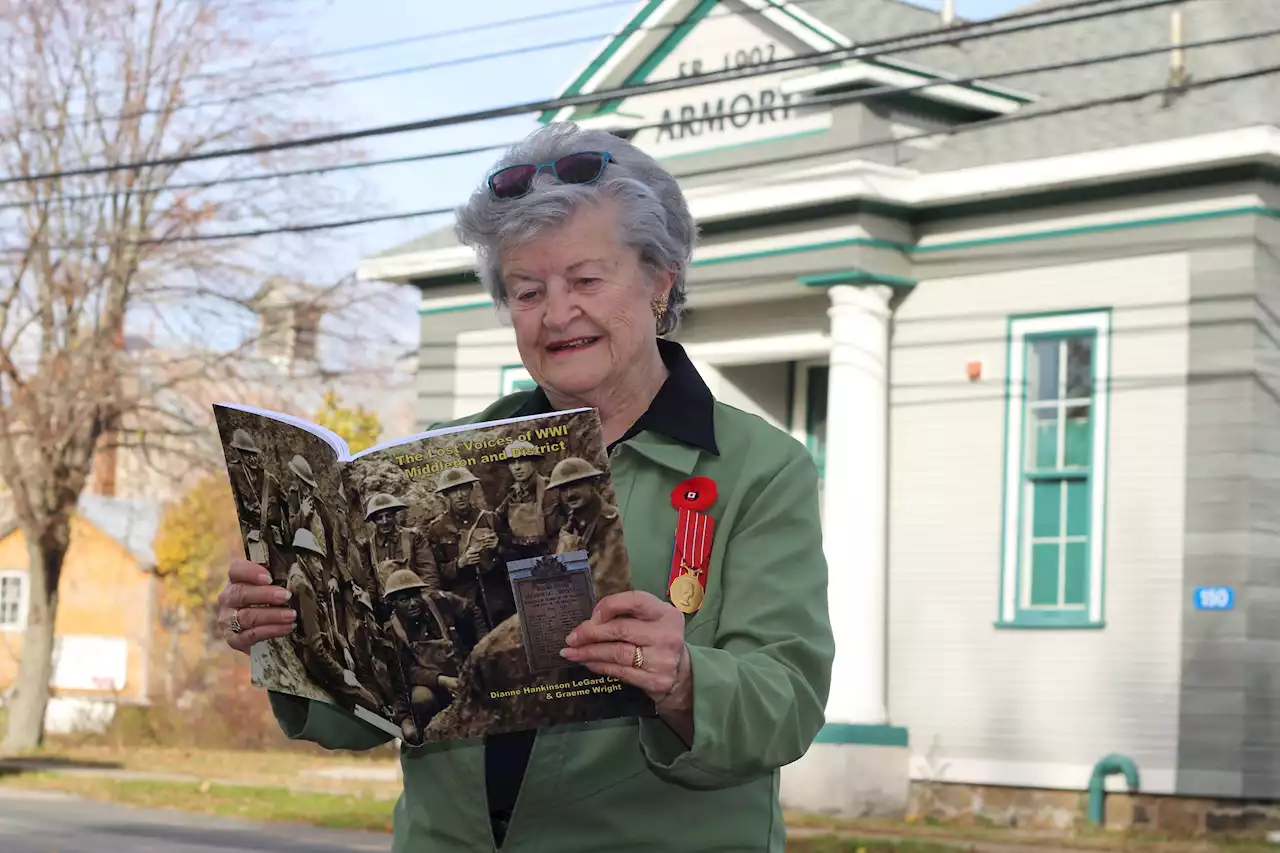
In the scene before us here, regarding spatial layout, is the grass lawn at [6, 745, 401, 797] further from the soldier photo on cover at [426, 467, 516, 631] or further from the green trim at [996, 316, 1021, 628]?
the soldier photo on cover at [426, 467, 516, 631]

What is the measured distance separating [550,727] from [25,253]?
948 inches

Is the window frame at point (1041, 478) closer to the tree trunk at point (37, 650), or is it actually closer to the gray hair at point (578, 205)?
the gray hair at point (578, 205)

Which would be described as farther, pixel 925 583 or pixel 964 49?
pixel 964 49

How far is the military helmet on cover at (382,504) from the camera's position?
105 inches

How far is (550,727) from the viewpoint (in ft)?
9.37

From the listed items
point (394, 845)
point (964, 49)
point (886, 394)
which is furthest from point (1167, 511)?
point (394, 845)

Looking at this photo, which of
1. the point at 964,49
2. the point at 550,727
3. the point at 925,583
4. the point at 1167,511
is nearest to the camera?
Result: the point at 550,727

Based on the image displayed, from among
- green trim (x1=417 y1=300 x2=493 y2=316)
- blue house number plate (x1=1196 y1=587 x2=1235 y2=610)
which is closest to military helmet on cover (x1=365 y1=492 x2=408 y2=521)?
blue house number plate (x1=1196 y1=587 x2=1235 y2=610)

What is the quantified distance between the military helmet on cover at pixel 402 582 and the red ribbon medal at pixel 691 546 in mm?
396

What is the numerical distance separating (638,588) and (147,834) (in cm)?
1371

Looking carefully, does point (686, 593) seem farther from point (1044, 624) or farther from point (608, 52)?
point (608, 52)

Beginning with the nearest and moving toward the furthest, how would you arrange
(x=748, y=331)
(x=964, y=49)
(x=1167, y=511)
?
(x=1167, y=511) < (x=748, y=331) < (x=964, y=49)

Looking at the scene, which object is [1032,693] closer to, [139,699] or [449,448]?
[449,448]

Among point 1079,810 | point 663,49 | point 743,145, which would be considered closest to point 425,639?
point 1079,810
